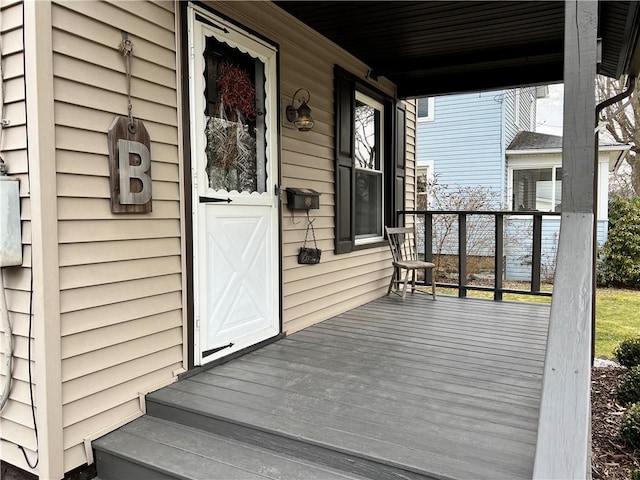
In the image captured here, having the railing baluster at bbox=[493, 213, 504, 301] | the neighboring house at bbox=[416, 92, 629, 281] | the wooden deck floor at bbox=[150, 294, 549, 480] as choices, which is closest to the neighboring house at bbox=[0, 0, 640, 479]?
the wooden deck floor at bbox=[150, 294, 549, 480]

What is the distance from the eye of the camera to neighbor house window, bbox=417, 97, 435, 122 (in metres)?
10.5

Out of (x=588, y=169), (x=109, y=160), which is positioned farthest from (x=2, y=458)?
(x=588, y=169)

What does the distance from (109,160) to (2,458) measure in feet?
4.80

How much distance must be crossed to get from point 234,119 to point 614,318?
541 cm

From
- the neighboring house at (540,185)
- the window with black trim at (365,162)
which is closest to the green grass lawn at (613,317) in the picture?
the neighboring house at (540,185)

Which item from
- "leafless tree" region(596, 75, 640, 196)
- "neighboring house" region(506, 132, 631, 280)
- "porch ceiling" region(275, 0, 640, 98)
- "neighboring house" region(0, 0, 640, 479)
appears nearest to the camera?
"neighboring house" region(0, 0, 640, 479)

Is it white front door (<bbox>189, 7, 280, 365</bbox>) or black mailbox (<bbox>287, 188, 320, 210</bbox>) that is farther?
black mailbox (<bbox>287, 188, 320, 210</bbox>)

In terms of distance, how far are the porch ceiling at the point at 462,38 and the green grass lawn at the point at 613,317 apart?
2.73m

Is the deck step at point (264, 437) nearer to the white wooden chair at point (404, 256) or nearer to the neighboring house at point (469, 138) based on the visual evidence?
the white wooden chair at point (404, 256)

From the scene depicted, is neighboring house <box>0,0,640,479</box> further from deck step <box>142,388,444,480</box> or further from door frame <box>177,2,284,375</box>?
deck step <box>142,388,444,480</box>

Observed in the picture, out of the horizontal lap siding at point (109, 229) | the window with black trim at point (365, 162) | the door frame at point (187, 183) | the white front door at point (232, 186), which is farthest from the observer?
the window with black trim at point (365, 162)

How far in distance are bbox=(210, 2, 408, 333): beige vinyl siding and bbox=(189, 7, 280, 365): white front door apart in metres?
0.20

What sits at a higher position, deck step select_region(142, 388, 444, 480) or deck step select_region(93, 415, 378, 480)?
deck step select_region(142, 388, 444, 480)

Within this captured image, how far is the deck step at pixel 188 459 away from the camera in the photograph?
1869 mm
